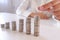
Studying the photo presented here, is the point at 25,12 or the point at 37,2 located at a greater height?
the point at 37,2

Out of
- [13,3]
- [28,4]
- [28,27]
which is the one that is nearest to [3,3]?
[13,3]

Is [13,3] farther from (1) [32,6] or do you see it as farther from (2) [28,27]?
(2) [28,27]

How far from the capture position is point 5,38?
0.90m

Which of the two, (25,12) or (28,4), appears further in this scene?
(28,4)

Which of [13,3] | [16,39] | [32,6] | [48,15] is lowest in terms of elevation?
[16,39]

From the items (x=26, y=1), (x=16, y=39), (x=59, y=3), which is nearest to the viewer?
(x=16, y=39)

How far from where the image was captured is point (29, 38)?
89 cm

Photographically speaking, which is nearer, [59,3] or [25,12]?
[59,3]

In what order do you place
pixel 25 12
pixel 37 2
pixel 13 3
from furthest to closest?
1. pixel 13 3
2. pixel 37 2
3. pixel 25 12

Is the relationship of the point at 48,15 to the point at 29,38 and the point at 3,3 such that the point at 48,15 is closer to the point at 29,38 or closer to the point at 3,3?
the point at 29,38

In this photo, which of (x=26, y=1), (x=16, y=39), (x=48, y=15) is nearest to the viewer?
(x=16, y=39)

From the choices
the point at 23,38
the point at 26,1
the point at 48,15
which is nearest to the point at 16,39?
the point at 23,38

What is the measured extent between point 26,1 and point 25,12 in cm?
27

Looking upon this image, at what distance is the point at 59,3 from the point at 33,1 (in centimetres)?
86
